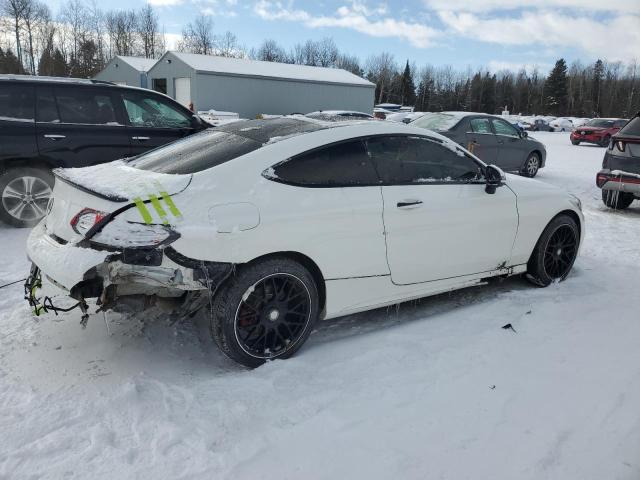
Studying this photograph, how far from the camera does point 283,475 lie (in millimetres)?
2350

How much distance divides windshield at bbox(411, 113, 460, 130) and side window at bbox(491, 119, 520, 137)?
117 centimetres

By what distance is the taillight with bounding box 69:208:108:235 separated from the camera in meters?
2.94

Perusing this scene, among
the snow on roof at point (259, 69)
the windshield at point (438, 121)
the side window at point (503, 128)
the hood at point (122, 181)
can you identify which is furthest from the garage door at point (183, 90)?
the hood at point (122, 181)

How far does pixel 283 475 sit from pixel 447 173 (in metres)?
2.65

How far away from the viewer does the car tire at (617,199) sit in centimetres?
899

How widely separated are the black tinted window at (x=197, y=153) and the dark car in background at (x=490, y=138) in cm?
769

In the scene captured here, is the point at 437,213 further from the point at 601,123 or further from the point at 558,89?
the point at 558,89

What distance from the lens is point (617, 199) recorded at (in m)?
9.03

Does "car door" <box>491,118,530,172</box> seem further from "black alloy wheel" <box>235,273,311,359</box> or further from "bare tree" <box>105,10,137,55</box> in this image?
"bare tree" <box>105,10,137,55</box>

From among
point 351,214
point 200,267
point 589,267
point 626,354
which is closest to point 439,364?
point 351,214

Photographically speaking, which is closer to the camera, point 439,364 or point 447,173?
point 439,364

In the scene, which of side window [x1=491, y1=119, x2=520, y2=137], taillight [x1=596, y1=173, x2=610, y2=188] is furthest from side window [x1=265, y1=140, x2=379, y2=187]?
side window [x1=491, y1=119, x2=520, y2=137]

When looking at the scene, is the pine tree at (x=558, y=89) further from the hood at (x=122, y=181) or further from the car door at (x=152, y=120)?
the hood at (x=122, y=181)

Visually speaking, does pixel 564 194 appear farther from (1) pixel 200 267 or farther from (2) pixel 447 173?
(1) pixel 200 267
